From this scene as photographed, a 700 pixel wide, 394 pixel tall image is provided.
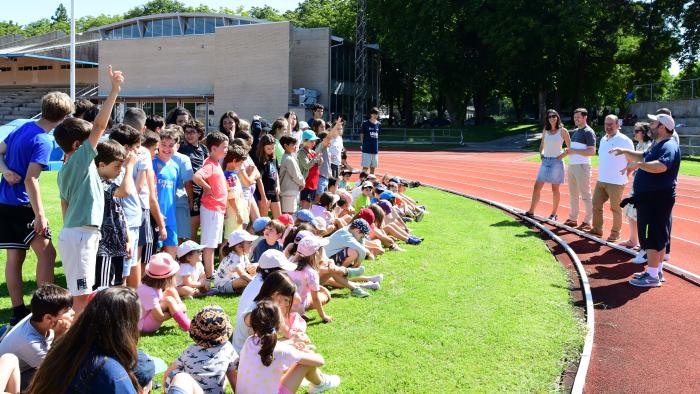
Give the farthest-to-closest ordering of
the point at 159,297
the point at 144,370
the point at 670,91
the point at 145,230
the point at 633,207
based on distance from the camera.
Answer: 1. the point at 670,91
2. the point at 633,207
3. the point at 145,230
4. the point at 159,297
5. the point at 144,370

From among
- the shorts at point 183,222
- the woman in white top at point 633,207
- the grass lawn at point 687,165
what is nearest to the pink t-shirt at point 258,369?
the shorts at point 183,222

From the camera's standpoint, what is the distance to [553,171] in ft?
39.7

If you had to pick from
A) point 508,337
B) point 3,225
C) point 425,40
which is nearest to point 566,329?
point 508,337

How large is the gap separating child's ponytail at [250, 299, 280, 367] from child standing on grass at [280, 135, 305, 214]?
5.57 metres

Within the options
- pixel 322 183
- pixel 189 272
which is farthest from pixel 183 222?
pixel 322 183

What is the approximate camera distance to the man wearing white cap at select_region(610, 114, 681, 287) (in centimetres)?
790

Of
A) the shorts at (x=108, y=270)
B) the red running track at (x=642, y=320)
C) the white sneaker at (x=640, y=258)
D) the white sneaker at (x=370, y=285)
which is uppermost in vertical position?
the shorts at (x=108, y=270)

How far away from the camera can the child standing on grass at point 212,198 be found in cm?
744

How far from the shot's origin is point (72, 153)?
4.96m

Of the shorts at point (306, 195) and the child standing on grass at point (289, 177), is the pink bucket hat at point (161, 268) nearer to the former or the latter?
the child standing on grass at point (289, 177)

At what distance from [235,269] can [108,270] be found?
171cm

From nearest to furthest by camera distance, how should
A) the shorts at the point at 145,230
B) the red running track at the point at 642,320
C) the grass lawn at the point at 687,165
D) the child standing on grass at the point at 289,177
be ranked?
the red running track at the point at 642,320, the shorts at the point at 145,230, the child standing on grass at the point at 289,177, the grass lawn at the point at 687,165

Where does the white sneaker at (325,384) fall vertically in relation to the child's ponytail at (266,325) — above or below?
below

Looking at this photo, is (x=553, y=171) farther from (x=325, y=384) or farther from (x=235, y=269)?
(x=325, y=384)
